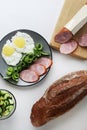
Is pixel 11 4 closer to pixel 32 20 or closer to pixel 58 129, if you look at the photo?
pixel 32 20

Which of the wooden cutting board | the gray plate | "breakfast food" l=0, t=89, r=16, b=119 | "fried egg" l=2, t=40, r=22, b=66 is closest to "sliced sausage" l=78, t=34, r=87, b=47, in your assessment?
the wooden cutting board

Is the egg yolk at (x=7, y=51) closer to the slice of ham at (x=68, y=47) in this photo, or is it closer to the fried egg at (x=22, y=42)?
the fried egg at (x=22, y=42)

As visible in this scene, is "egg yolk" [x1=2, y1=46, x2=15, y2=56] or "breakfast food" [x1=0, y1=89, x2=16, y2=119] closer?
"breakfast food" [x1=0, y1=89, x2=16, y2=119]

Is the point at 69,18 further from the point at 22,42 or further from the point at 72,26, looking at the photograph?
the point at 22,42

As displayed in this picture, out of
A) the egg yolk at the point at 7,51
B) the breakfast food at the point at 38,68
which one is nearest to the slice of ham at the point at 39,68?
the breakfast food at the point at 38,68

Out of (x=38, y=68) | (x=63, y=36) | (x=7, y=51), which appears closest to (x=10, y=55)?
(x=7, y=51)

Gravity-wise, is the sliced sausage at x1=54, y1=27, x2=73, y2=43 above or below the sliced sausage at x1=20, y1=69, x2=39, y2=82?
above

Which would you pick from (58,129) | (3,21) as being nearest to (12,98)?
(58,129)

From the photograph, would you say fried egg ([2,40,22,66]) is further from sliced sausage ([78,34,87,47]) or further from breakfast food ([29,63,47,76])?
sliced sausage ([78,34,87,47])
